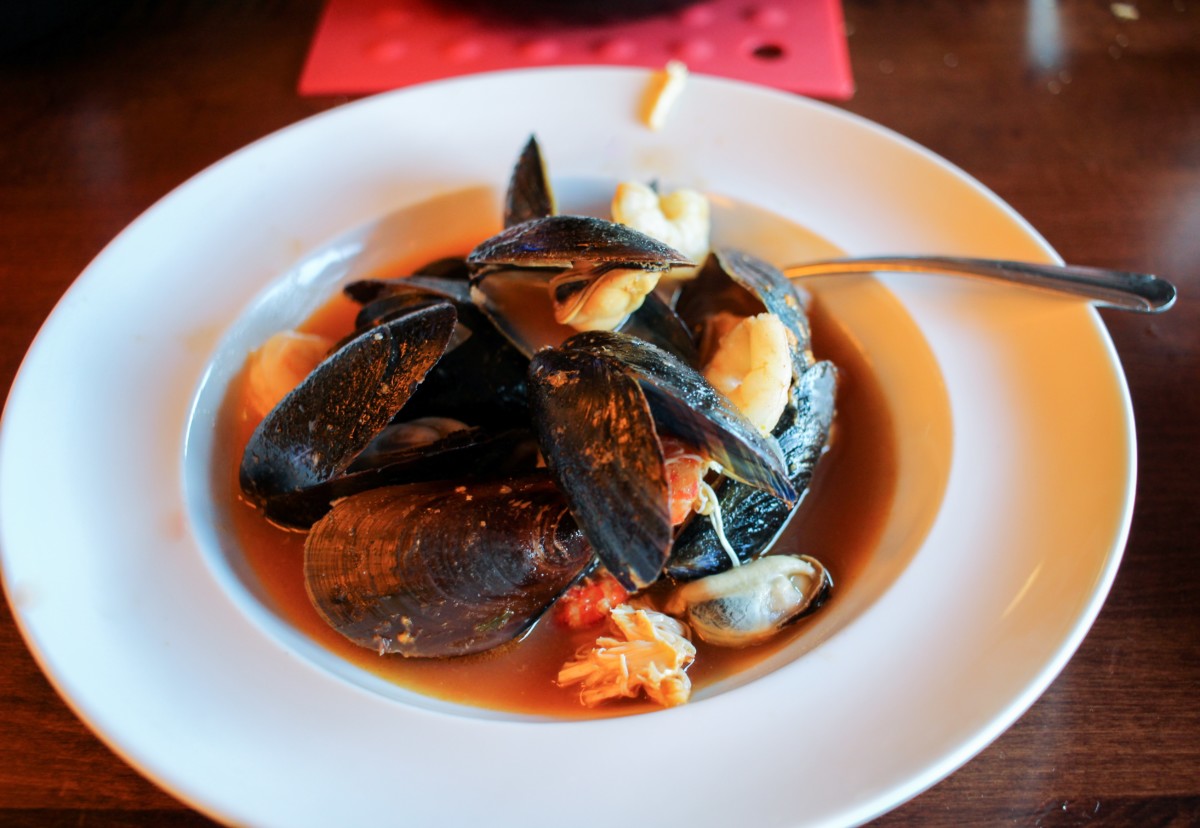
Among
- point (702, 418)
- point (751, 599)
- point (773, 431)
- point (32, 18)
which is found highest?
point (32, 18)

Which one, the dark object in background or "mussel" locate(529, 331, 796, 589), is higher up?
the dark object in background

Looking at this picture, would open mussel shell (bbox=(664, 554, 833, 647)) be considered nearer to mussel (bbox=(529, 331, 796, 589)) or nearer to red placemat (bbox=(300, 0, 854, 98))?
mussel (bbox=(529, 331, 796, 589))

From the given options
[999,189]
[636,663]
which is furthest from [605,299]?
[999,189]

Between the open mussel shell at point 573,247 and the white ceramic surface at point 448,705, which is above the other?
the open mussel shell at point 573,247

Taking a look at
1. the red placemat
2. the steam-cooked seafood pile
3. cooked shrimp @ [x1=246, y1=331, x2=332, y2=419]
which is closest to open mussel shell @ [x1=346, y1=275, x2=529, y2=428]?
the steam-cooked seafood pile

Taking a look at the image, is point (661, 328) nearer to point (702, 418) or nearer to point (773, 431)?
point (773, 431)

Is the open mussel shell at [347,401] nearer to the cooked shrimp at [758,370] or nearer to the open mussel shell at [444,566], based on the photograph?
the open mussel shell at [444,566]

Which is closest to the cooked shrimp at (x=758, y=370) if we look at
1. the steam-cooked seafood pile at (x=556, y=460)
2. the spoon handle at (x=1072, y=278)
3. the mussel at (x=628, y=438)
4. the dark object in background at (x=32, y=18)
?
the steam-cooked seafood pile at (x=556, y=460)
